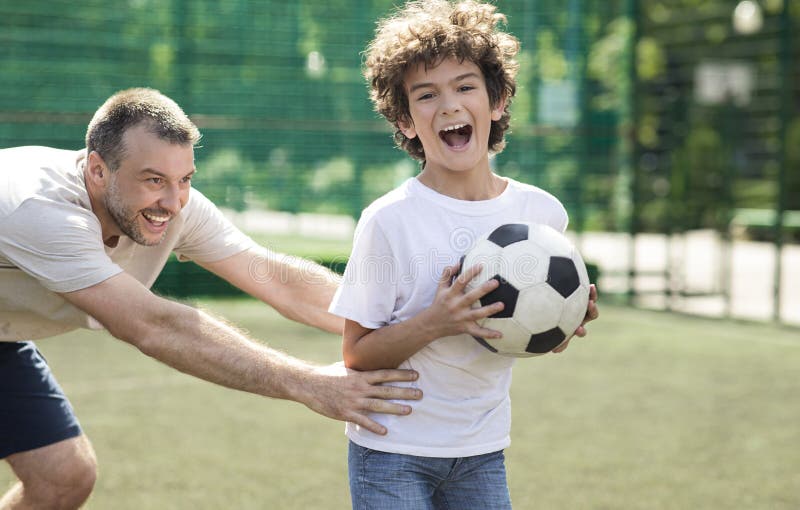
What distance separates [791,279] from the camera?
503 inches

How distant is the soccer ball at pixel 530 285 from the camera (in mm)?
2459

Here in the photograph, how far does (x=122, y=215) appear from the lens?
2.99 meters

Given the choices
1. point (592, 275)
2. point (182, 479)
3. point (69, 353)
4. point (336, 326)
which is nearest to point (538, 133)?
point (592, 275)

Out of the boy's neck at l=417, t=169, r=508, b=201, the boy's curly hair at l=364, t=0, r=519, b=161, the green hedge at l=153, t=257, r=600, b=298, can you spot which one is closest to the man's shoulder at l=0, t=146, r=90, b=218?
the boy's curly hair at l=364, t=0, r=519, b=161

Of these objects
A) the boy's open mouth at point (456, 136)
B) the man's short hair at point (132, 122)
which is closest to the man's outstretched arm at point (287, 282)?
the man's short hair at point (132, 122)

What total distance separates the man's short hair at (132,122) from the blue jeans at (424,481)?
1.05 meters

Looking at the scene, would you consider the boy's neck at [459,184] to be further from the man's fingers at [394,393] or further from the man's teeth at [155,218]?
the man's teeth at [155,218]

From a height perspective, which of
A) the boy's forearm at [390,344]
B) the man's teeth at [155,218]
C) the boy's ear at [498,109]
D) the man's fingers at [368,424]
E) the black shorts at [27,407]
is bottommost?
the black shorts at [27,407]

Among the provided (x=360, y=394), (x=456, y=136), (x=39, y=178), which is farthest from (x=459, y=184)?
(x=39, y=178)

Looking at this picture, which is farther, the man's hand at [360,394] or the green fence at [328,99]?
the green fence at [328,99]

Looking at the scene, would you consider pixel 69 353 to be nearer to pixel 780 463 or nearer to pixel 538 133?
pixel 780 463

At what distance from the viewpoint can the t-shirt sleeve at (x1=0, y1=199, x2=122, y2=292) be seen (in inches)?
110

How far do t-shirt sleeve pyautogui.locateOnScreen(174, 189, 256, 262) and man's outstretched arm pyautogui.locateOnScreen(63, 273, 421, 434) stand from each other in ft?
1.90

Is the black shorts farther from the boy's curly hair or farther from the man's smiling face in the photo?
the boy's curly hair
